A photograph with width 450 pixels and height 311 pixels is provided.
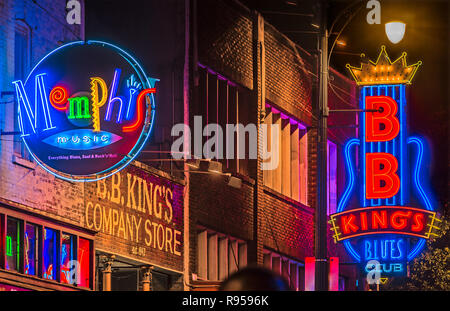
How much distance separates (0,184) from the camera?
1559cm

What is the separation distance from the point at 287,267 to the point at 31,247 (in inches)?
516

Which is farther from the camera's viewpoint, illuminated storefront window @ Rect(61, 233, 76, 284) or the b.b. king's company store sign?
the b.b. king's company store sign

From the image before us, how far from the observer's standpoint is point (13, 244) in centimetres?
1631

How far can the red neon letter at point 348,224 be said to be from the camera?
95.1ft

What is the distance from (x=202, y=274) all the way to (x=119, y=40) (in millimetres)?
5670

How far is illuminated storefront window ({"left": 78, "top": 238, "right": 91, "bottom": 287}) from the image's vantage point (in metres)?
18.2

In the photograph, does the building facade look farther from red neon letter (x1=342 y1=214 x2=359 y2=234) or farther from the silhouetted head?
the silhouetted head

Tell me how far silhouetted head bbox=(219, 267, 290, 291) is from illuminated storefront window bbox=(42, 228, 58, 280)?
1359 cm

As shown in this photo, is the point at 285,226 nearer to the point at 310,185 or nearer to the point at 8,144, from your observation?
the point at 310,185

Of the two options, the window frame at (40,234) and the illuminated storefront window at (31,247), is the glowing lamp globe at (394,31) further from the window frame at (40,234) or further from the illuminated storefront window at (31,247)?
the illuminated storefront window at (31,247)

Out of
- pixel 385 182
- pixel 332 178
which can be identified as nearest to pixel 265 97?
pixel 385 182

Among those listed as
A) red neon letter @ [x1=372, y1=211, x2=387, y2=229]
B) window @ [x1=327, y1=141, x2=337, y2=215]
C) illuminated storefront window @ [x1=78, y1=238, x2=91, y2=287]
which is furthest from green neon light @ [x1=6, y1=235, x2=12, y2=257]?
window @ [x1=327, y1=141, x2=337, y2=215]

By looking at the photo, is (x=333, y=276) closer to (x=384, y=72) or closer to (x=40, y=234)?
(x=40, y=234)
